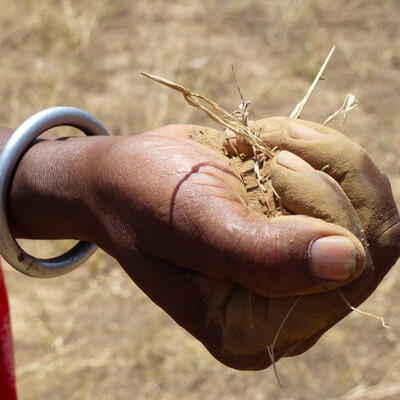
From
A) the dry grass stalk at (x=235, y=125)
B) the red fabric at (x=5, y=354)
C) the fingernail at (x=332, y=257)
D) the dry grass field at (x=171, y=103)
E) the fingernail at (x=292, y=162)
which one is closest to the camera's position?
the fingernail at (x=332, y=257)

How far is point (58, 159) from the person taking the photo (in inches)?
59.9

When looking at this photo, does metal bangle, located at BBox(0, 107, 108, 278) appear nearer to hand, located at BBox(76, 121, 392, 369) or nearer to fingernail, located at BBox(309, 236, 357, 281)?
→ hand, located at BBox(76, 121, 392, 369)

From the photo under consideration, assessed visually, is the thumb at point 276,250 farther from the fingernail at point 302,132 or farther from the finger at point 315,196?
the fingernail at point 302,132

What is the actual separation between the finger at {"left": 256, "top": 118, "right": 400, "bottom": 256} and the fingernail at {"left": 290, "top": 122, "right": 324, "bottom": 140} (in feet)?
0.05

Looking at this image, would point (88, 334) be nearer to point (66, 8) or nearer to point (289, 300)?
point (289, 300)

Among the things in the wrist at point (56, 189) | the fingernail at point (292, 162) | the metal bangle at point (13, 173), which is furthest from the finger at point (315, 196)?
the metal bangle at point (13, 173)

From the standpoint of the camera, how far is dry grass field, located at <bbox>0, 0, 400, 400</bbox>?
2748mm

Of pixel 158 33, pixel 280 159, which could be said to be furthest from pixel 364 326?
pixel 158 33

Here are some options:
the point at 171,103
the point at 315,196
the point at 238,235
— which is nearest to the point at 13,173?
the point at 238,235

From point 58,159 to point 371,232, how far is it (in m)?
0.73

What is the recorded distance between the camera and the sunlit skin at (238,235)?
47.3 inches

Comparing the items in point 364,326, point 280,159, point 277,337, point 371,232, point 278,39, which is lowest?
point 364,326

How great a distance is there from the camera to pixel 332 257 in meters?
1.16

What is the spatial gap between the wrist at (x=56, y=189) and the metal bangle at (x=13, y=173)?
0.11 ft
